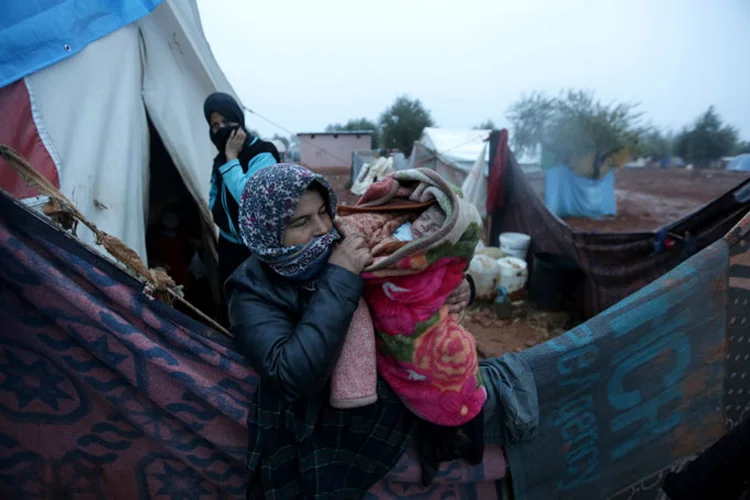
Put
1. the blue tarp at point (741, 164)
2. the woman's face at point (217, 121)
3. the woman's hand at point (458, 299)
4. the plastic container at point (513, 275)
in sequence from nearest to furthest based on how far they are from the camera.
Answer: the woman's hand at point (458, 299)
the woman's face at point (217, 121)
the plastic container at point (513, 275)
the blue tarp at point (741, 164)

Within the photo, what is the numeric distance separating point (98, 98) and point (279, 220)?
1.93 meters

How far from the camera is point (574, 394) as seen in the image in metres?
1.38

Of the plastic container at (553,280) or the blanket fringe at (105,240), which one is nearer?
the blanket fringe at (105,240)

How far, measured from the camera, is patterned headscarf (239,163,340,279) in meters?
0.96

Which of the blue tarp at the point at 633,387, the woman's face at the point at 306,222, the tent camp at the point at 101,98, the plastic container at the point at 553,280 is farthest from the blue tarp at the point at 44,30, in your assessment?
the plastic container at the point at 553,280

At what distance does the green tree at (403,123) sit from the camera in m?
26.2

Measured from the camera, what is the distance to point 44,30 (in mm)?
1795

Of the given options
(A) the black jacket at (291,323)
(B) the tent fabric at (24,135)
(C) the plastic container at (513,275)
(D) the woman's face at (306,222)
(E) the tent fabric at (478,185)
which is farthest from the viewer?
(E) the tent fabric at (478,185)

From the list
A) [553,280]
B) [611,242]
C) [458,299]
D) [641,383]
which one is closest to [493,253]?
[553,280]

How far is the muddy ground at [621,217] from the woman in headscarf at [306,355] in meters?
2.96

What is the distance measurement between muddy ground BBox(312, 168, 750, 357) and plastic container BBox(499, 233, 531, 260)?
710 mm

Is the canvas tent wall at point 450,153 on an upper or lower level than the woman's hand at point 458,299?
upper

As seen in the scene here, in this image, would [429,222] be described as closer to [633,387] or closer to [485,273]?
[633,387]

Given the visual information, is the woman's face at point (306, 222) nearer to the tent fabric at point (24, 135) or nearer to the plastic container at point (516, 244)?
the tent fabric at point (24, 135)
